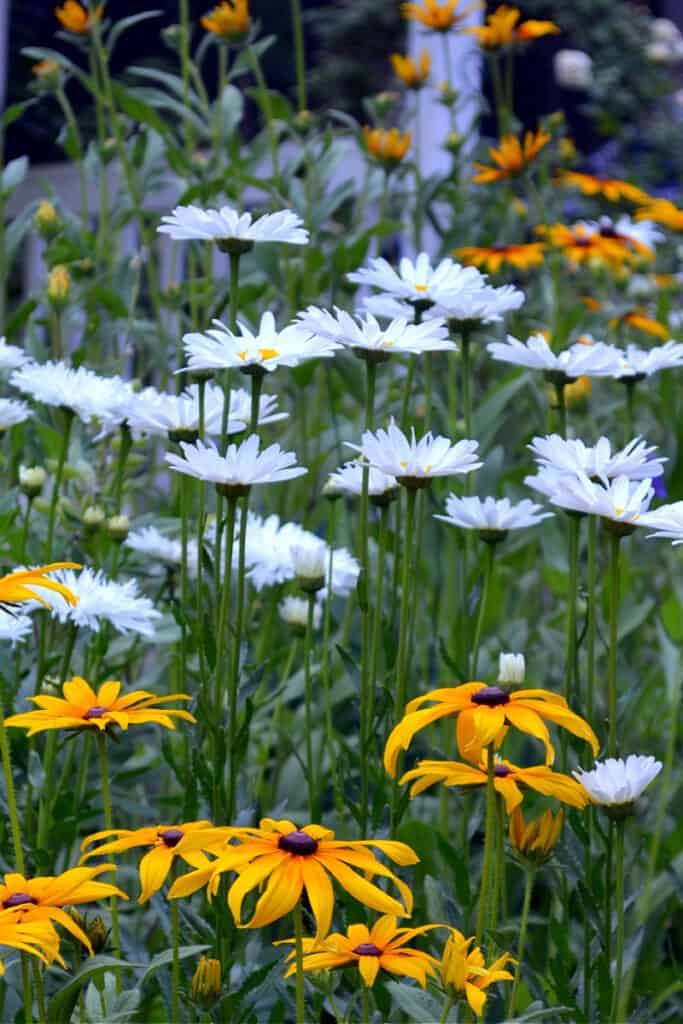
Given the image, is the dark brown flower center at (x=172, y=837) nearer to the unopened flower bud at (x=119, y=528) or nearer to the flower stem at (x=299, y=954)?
the flower stem at (x=299, y=954)

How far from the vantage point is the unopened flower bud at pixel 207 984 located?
56cm

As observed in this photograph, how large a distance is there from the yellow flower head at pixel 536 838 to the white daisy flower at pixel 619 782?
23mm

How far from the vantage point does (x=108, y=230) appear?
64.5 inches

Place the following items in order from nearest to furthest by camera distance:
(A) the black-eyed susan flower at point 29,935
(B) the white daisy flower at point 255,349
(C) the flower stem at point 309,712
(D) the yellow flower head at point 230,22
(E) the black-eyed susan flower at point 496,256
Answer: (A) the black-eyed susan flower at point 29,935
(B) the white daisy flower at point 255,349
(C) the flower stem at point 309,712
(D) the yellow flower head at point 230,22
(E) the black-eyed susan flower at point 496,256

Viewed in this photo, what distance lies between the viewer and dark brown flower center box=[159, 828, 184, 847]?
0.58 metres

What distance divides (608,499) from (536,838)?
0.15 meters

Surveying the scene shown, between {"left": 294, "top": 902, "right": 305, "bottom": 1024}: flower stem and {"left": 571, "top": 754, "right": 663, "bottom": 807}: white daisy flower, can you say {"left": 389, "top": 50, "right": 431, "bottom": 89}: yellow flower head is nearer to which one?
{"left": 571, "top": 754, "right": 663, "bottom": 807}: white daisy flower

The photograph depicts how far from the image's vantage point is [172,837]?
583 millimetres

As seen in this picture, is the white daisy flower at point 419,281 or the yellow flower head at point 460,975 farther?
the white daisy flower at point 419,281

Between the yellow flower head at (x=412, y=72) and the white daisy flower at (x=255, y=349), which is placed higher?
the yellow flower head at (x=412, y=72)

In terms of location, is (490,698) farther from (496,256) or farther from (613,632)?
(496,256)

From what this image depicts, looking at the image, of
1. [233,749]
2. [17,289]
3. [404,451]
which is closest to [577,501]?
[404,451]

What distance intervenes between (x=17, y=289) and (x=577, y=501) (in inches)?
105

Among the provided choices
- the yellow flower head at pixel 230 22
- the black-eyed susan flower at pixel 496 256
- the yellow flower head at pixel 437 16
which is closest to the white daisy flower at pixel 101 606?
the yellow flower head at pixel 230 22
